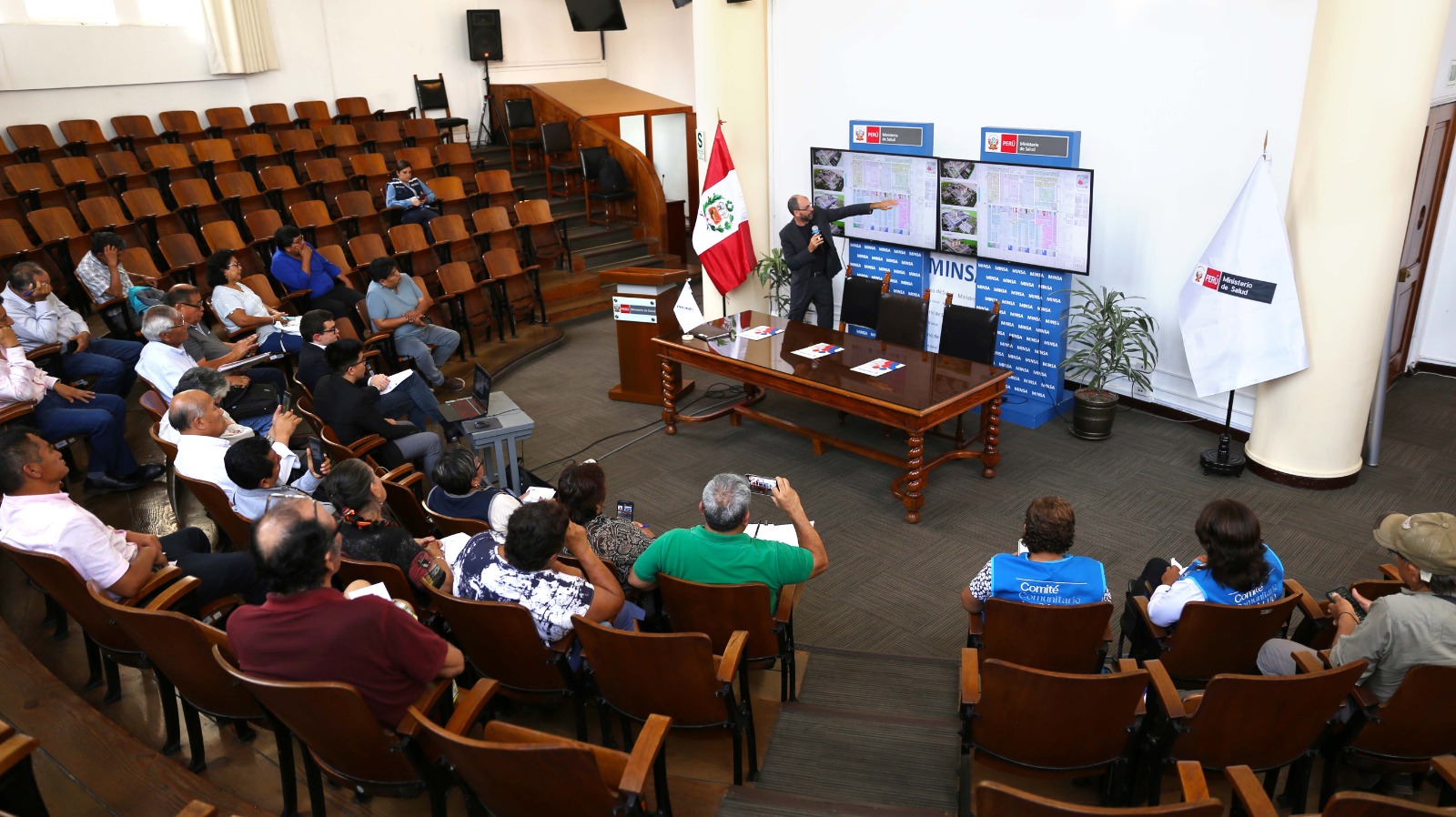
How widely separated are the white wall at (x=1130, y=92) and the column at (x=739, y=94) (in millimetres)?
751

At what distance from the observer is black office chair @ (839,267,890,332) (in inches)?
278

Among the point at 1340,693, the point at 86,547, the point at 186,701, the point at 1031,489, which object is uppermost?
the point at 86,547

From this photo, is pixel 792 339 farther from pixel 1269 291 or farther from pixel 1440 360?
pixel 1440 360

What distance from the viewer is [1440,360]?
22.5ft

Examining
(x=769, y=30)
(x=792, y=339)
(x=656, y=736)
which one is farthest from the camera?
(x=769, y=30)

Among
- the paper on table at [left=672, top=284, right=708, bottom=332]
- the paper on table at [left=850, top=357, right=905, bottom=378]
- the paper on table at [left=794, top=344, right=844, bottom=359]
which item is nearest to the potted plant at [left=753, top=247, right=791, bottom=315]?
the paper on table at [left=672, top=284, right=708, bottom=332]

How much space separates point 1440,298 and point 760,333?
4775mm

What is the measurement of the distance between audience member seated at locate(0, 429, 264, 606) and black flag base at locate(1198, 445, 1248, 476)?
5047mm

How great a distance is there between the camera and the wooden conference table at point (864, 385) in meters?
5.26

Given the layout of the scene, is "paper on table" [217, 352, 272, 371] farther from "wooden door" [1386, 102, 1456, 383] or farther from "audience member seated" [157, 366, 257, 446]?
"wooden door" [1386, 102, 1456, 383]

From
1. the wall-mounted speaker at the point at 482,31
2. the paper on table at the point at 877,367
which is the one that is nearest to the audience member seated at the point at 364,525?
the paper on table at the point at 877,367

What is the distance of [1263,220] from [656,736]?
4.54m

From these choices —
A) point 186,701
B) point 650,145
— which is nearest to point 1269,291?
Answer: point 186,701

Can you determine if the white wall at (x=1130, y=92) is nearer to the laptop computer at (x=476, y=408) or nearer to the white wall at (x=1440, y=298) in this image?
the white wall at (x=1440, y=298)
